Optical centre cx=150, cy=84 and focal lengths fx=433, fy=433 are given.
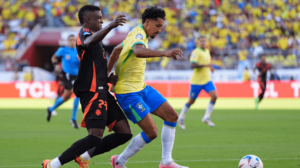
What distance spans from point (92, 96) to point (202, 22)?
26924 millimetres

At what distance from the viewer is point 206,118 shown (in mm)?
12023

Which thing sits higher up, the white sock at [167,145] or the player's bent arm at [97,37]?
the player's bent arm at [97,37]

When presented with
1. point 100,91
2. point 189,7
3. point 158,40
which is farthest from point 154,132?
point 189,7

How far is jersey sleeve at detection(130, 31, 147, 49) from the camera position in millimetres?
→ 5297

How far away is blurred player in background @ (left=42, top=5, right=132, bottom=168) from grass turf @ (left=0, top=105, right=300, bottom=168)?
3.78ft

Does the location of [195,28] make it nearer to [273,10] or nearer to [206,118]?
[273,10]

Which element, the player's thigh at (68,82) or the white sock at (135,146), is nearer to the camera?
the white sock at (135,146)

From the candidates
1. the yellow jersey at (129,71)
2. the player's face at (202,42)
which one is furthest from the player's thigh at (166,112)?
the player's face at (202,42)

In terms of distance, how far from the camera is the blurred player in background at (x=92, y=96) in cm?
498

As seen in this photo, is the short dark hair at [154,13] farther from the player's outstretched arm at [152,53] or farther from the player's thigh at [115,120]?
the player's thigh at [115,120]

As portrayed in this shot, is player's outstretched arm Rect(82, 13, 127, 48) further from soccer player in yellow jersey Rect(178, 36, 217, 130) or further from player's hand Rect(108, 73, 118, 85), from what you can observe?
soccer player in yellow jersey Rect(178, 36, 217, 130)

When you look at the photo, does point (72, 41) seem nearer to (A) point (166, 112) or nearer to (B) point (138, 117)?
(A) point (166, 112)

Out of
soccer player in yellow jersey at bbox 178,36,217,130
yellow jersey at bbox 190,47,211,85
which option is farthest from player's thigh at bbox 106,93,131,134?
yellow jersey at bbox 190,47,211,85

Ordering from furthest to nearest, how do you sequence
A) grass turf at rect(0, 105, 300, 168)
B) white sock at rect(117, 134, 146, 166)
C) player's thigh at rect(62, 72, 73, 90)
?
player's thigh at rect(62, 72, 73, 90)
grass turf at rect(0, 105, 300, 168)
white sock at rect(117, 134, 146, 166)
